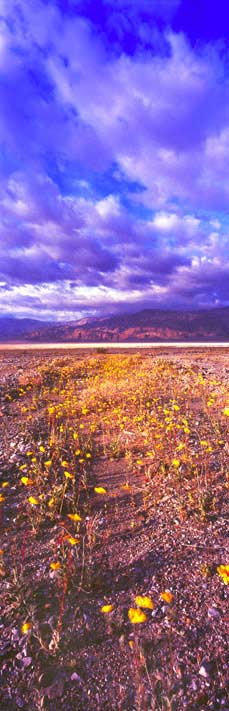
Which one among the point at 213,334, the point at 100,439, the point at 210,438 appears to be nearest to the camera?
the point at 210,438

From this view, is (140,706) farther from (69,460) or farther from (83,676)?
(69,460)

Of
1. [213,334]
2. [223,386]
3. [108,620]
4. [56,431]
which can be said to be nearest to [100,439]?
[56,431]

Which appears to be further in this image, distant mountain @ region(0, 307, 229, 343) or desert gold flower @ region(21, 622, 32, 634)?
distant mountain @ region(0, 307, 229, 343)

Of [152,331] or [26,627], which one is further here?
[152,331]

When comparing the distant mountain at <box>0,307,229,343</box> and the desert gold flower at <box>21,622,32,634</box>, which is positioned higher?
the distant mountain at <box>0,307,229,343</box>

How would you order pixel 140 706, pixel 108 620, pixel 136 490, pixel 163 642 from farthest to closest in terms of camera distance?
pixel 136 490 < pixel 108 620 < pixel 163 642 < pixel 140 706

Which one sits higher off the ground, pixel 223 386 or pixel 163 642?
pixel 223 386

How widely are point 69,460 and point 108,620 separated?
333cm

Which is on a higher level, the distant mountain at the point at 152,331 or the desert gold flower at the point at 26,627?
the distant mountain at the point at 152,331

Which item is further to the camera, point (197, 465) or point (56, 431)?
point (56, 431)

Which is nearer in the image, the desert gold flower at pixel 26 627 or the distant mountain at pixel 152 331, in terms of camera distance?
the desert gold flower at pixel 26 627

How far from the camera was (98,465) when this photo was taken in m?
5.69

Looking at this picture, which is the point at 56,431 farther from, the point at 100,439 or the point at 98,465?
the point at 98,465

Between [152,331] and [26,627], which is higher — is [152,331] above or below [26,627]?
above
